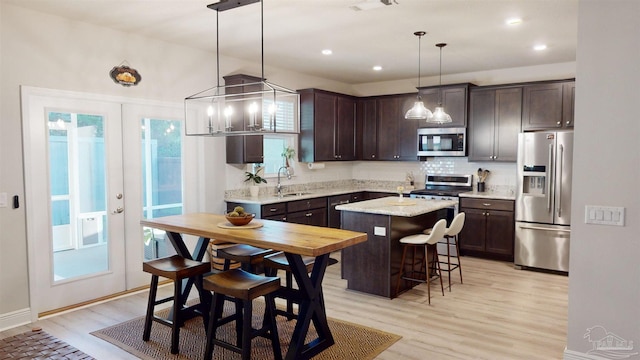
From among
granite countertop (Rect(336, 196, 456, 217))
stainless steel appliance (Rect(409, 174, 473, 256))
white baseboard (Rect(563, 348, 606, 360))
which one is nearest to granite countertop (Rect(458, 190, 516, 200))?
stainless steel appliance (Rect(409, 174, 473, 256))

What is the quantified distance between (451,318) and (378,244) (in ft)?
3.18

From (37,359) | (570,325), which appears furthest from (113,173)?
(570,325)

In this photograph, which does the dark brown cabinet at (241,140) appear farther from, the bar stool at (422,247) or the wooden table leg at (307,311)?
the wooden table leg at (307,311)

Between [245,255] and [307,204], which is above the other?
[307,204]

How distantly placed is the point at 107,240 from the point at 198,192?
1192 mm

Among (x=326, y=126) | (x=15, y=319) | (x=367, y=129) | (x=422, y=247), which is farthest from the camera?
(x=367, y=129)

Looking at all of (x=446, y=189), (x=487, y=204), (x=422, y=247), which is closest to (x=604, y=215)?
(x=422, y=247)

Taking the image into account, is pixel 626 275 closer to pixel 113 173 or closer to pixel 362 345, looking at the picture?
pixel 362 345

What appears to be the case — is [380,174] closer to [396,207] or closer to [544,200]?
[544,200]

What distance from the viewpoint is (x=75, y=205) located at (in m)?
4.29

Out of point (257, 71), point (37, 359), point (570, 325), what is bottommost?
point (37, 359)

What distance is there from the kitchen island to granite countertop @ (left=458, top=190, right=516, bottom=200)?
1446 millimetres

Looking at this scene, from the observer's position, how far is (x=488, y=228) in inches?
237

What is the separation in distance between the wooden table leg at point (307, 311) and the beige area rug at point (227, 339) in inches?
3.7
